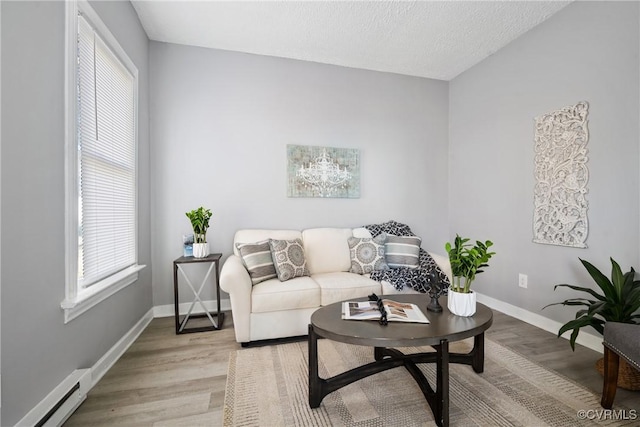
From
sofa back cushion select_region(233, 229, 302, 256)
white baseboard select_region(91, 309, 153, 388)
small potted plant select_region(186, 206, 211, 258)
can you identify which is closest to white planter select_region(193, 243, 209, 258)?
small potted plant select_region(186, 206, 211, 258)

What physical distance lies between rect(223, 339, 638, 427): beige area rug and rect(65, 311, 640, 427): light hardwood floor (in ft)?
0.41

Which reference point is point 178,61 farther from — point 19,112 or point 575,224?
point 575,224

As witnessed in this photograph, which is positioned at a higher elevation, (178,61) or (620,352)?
(178,61)

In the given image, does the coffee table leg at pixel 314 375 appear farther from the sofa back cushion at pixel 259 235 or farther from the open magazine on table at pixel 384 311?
the sofa back cushion at pixel 259 235

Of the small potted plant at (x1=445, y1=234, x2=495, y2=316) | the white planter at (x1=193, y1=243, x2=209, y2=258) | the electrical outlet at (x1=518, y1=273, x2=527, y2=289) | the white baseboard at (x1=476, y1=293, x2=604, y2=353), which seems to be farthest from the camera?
the electrical outlet at (x1=518, y1=273, x2=527, y2=289)

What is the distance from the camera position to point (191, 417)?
1476mm

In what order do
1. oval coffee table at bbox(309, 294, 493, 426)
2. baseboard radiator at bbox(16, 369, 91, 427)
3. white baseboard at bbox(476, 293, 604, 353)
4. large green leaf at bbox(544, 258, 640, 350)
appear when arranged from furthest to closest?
1. white baseboard at bbox(476, 293, 604, 353)
2. large green leaf at bbox(544, 258, 640, 350)
3. oval coffee table at bbox(309, 294, 493, 426)
4. baseboard radiator at bbox(16, 369, 91, 427)

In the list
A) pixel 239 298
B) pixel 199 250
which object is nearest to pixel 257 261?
pixel 239 298

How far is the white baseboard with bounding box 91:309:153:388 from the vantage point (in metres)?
1.78

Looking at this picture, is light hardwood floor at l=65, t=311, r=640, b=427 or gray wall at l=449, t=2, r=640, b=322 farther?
gray wall at l=449, t=2, r=640, b=322

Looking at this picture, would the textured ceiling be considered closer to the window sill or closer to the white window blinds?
the white window blinds

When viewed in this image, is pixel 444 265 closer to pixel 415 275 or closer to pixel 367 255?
pixel 415 275

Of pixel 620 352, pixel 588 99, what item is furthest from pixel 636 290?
pixel 588 99

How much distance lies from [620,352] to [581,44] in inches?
91.3
